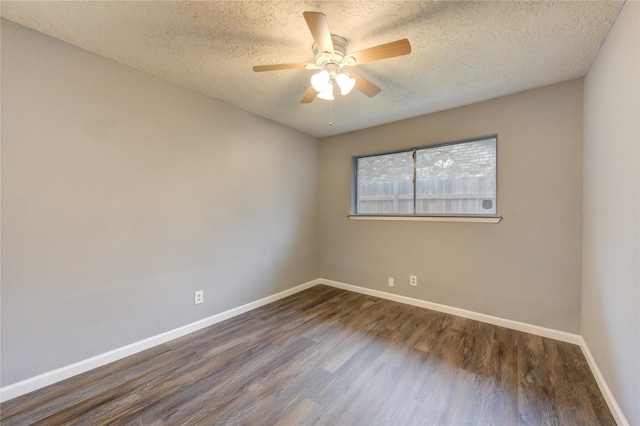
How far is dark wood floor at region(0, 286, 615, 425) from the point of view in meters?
1.47

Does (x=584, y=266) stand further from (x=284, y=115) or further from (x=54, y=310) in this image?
(x=54, y=310)

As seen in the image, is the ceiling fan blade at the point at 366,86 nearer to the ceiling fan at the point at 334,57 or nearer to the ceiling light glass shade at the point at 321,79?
the ceiling fan at the point at 334,57

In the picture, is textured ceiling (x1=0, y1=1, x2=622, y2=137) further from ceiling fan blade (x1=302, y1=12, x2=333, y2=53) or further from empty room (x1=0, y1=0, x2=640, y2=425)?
ceiling fan blade (x1=302, y1=12, x2=333, y2=53)

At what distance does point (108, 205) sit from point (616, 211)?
3.48 metres

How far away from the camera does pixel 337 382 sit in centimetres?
176

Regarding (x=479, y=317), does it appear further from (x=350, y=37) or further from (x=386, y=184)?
(x=350, y=37)

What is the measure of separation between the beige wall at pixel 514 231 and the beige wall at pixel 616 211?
0.67 ft

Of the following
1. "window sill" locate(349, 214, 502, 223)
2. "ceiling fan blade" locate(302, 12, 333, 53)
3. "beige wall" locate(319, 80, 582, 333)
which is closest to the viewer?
"ceiling fan blade" locate(302, 12, 333, 53)

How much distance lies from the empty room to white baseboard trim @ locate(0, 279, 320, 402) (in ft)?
0.05

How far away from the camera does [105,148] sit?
1944 mm

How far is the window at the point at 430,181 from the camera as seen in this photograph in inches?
107

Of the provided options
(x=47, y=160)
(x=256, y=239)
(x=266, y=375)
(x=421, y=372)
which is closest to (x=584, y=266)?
(x=421, y=372)

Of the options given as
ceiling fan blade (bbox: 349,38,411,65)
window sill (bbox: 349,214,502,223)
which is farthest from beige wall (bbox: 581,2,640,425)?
ceiling fan blade (bbox: 349,38,411,65)

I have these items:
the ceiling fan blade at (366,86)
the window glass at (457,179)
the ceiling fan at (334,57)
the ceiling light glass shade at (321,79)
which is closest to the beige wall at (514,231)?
the window glass at (457,179)
